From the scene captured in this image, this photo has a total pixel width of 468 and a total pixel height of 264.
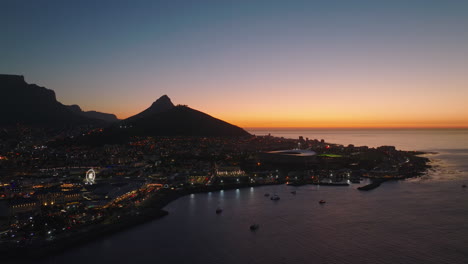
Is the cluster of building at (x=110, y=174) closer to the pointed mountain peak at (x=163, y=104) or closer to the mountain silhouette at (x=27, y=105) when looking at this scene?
the mountain silhouette at (x=27, y=105)

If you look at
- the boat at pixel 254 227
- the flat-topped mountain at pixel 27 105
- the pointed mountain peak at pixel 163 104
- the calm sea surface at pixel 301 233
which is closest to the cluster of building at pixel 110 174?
the calm sea surface at pixel 301 233

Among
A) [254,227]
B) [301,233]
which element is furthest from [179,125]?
[301,233]

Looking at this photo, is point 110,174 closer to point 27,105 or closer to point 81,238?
point 81,238

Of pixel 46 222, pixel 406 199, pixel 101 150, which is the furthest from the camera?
pixel 101 150

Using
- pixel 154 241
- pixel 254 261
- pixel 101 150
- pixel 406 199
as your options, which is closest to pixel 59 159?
pixel 101 150

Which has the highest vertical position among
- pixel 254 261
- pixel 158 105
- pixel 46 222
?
pixel 158 105

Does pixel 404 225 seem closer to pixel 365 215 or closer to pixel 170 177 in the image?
pixel 365 215

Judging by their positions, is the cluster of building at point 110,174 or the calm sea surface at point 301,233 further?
the cluster of building at point 110,174

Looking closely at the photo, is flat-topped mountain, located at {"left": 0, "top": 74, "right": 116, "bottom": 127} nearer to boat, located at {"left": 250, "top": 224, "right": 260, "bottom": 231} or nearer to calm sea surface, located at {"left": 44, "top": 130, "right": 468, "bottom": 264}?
calm sea surface, located at {"left": 44, "top": 130, "right": 468, "bottom": 264}
